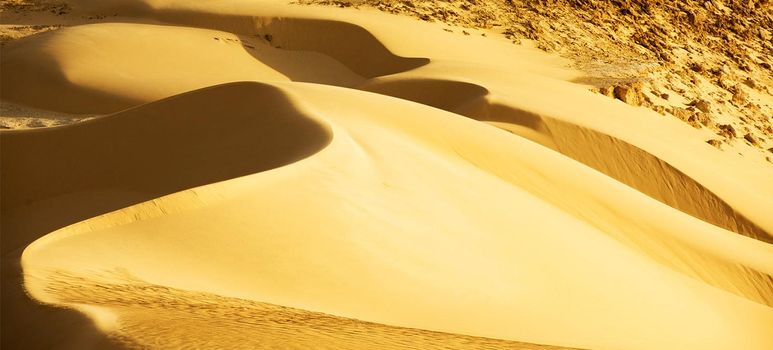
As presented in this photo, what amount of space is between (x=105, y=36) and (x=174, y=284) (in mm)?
9724

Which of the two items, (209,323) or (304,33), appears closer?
(209,323)

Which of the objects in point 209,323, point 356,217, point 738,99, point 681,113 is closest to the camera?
point 209,323

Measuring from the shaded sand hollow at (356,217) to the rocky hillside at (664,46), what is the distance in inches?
53.0

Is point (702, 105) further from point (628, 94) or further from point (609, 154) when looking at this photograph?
point (609, 154)

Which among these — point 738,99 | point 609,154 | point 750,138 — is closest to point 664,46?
point 738,99

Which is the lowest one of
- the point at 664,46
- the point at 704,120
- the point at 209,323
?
the point at 704,120

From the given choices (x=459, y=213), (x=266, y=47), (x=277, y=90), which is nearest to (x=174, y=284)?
(x=459, y=213)

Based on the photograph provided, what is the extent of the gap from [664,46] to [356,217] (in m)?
12.8

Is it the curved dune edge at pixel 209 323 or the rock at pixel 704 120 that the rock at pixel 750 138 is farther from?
the curved dune edge at pixel 209 323

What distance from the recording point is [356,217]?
4.96 m

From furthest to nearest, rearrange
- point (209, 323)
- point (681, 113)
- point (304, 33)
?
point (304, 33) < point (681, 113) < point (209, 323)

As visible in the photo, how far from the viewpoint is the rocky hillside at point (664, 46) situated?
1369 cm

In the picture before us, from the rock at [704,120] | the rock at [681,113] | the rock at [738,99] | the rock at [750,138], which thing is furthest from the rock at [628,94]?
the rock at [738,99]

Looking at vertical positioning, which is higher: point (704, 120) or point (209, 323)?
point (209, 323)
